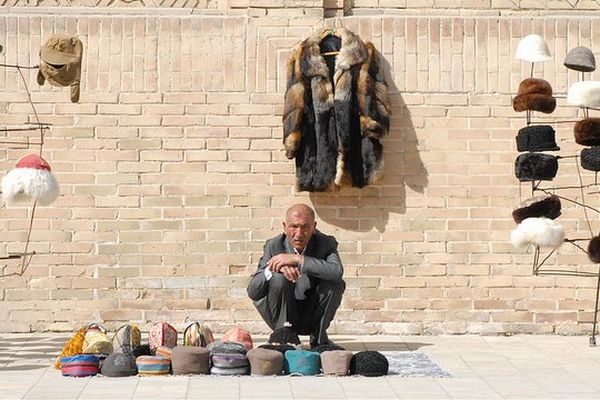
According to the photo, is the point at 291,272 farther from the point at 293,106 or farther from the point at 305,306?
the point at 293,106

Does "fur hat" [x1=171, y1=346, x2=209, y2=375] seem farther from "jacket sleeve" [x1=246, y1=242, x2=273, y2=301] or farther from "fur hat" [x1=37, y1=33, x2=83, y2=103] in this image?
"fur hat" [x1=37, y1=33, x2=83, y2=103]

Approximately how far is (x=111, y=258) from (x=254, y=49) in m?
2.08

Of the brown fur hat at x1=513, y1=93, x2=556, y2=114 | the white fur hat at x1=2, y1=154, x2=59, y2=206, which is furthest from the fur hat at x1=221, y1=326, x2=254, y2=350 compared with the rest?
the brown fur hat at x1=513, y1=93, x2=556, y2=114

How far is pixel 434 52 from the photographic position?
11.1 meters

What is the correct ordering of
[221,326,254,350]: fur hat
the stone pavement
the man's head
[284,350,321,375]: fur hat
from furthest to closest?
the man's head → [221,326,254,350]: fur hat → [284,350,321,375]: fur hat → the stone pavement

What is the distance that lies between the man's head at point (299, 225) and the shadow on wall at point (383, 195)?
1396 mm

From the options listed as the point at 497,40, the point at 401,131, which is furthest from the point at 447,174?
the point at 497,40

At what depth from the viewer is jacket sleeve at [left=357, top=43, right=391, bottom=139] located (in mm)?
10773

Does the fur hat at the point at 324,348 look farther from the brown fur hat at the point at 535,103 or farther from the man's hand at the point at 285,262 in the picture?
the brown fur hat at the point at 535,103

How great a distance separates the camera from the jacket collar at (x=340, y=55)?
10.8 meters

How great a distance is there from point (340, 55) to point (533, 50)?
155 cm

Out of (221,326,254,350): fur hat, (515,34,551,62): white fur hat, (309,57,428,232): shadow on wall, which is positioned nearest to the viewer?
(221,326,254,350): fur hat

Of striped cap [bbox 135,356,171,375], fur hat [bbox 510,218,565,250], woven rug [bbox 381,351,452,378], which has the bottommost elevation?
woven rug [bbox 381,351,452,378]

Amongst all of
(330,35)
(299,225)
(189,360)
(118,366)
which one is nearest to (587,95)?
(330,35)
